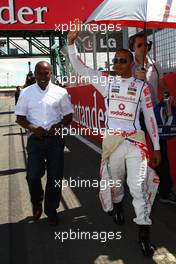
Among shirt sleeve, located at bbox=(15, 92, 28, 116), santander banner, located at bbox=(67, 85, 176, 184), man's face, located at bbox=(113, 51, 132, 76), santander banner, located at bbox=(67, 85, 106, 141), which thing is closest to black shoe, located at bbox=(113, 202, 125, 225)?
shirt sleeve, located at bbox=(15, 92, 28, 116)

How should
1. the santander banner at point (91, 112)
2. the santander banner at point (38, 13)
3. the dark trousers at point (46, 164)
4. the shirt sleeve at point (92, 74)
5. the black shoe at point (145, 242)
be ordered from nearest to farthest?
the black shoe at point (145, 242)
the shirt sleeve at point (92, 74)
the dark trousers at point (46, 164)
the santander banner at point (91, 112)
the santander banner at point (38, 13)

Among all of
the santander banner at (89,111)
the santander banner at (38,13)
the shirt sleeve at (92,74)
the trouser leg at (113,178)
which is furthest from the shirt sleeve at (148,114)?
the santander banner at (38,13)

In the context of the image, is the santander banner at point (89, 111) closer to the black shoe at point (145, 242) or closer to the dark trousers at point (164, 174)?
the dark trousers at point (164, 174)

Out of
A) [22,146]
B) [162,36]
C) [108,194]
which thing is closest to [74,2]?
[22,146]

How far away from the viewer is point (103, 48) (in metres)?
12.3

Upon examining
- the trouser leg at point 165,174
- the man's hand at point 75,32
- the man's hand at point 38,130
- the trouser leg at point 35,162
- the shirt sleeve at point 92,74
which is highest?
the man's hand at point 75,32

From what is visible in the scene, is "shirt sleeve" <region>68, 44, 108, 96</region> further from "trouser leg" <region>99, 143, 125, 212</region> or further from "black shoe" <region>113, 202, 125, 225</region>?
"black shoe" <region>113, 202, 125, 225</region>

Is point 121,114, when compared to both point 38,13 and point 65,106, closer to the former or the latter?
point 65,106

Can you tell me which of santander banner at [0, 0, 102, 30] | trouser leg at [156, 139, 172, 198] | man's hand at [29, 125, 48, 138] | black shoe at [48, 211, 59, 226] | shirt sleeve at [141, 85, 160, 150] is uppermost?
santander banner at [0, 0, 102, 30]

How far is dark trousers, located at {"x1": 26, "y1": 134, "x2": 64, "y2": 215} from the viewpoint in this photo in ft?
17.1

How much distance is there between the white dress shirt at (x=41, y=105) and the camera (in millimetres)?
5184

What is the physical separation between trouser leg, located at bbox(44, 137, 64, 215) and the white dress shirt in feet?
0.68

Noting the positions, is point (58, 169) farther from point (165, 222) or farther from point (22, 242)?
point (165, 222)

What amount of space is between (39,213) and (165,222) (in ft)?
4.61
